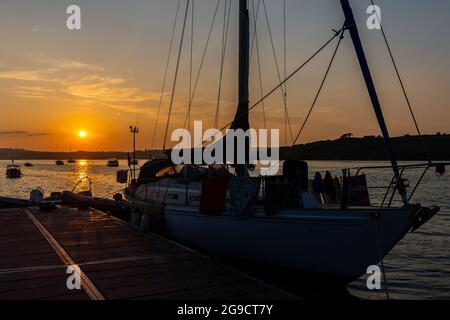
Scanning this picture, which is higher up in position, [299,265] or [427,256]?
[299,265]

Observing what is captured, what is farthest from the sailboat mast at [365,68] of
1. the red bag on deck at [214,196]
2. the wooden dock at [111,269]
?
the wooden dock at [111,269]

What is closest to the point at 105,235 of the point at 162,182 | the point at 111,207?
the point at 162,182

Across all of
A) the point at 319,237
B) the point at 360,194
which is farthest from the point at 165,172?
the point at 319,237

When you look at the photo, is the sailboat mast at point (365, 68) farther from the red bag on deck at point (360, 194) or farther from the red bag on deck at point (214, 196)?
the red bag on deck at point (214, 196)

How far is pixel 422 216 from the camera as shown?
10078mm

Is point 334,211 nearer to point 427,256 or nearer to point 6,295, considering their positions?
point 6,295

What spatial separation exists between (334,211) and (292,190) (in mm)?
1479

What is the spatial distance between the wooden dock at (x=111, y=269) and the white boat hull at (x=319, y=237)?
1.86 meters

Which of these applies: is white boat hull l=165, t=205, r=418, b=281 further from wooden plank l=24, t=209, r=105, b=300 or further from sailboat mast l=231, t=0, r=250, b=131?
wooden plank l=24, t=209, r=105, b=300

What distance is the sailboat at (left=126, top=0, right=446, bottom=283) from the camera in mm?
9852

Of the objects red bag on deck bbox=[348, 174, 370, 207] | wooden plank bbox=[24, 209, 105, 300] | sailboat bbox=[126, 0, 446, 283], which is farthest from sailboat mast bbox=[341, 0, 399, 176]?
wooden plank bbox=[24, 209, 105, 300]

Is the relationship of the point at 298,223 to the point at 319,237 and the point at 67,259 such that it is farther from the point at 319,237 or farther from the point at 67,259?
the point at 67,259
